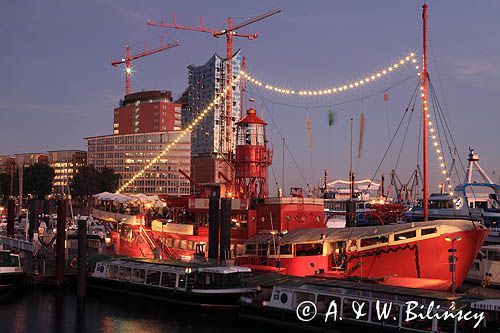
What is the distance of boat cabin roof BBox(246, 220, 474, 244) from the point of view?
117ft

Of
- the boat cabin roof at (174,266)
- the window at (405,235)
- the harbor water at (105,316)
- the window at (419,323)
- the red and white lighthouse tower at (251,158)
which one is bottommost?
the harbor water at (105,316)

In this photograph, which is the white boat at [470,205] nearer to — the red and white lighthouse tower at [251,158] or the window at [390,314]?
the red and white lighthouse tower at [251,158]

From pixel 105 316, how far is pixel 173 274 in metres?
5.50

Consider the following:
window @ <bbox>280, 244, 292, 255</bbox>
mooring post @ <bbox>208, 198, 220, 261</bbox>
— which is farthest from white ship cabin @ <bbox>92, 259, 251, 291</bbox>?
window @ <bbox>280, 244, 292, 255</bbox>

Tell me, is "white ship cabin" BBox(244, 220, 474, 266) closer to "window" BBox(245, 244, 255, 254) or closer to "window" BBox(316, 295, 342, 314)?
"window" BBox(245, 244, 255, 254)

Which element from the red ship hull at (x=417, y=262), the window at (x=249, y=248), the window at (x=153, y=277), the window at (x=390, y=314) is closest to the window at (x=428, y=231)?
the red ship hull at (x=417, y=262)

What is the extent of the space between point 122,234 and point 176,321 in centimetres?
2210

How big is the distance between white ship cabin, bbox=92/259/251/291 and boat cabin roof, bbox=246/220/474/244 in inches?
179

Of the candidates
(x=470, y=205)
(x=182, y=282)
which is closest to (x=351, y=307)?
(x=182, y=282)

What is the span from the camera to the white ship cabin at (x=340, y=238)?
35.8 meters

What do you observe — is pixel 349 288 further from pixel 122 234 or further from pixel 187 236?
pixel 122 234

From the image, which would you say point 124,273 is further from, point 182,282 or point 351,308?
point 351,308

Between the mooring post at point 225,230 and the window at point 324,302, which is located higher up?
the mooring post at point 225,230

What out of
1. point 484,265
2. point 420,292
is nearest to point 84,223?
point 420,292
